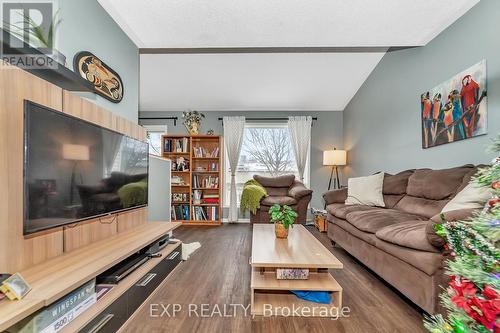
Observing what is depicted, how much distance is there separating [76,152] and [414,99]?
3532 millimetres

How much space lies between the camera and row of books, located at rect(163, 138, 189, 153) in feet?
15.2

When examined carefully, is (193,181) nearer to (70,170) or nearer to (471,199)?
(70,170)

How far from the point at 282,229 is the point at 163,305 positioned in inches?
44.5

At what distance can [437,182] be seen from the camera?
220cm

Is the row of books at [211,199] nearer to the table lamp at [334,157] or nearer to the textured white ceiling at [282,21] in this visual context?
the table lamp at [334,157]

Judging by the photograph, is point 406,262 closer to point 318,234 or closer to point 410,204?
point 410,204

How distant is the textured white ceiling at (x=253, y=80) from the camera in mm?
3514

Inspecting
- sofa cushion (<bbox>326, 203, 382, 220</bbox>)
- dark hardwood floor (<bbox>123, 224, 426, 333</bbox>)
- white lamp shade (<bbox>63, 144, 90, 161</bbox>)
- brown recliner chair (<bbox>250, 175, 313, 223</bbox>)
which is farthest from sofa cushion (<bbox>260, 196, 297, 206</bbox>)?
white lamp shade (<bbox>63, 144, 90, 161</bbox>)

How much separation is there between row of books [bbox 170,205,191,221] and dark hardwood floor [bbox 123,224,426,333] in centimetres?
209

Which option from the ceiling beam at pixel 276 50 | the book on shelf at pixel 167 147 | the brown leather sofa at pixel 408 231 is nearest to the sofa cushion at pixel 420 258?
the brown leather sofa at pixel 408 231

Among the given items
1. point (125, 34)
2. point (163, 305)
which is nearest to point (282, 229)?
point (163, 305)

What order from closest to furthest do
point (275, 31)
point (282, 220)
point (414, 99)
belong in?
point (282, 220) < point (275, 31) < point (414, 99)

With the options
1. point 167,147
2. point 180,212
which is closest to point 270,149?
point 167,147

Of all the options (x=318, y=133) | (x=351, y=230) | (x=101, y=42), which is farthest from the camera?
(x=318, y=133)
